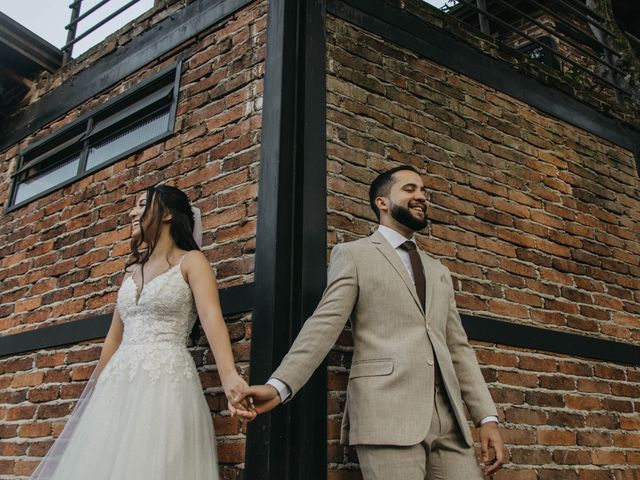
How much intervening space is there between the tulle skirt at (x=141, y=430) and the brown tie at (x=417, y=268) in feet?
3.08

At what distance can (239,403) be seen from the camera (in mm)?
1790

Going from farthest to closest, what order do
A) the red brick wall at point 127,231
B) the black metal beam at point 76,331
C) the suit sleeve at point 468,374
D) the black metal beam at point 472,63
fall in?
the black metal beam at point 472,63, the red brick wall at point 127,231, the black metal beam at point 76,331, the suit sleeve at point 468,374

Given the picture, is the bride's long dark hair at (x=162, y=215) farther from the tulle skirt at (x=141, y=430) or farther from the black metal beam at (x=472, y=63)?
the black metal beam at (x=472, y=63)

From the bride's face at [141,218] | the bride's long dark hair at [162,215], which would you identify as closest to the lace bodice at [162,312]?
the bride's long dark hair at [162,215]

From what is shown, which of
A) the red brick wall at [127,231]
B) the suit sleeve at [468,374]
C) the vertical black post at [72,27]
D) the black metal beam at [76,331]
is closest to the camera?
the suit sleeve at [468,374]

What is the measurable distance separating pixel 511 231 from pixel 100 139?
9.27 feet

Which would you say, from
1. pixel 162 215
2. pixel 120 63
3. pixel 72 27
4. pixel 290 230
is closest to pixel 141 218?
pixel 162 215

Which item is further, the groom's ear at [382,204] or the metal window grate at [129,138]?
the metal window grate at [129,138]

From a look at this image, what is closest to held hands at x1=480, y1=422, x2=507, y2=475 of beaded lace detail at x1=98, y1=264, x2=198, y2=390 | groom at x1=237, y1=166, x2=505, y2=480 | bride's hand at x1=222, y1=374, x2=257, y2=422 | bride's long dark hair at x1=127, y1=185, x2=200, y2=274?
groom at x1=237, y1=166, x2=505, y2=480

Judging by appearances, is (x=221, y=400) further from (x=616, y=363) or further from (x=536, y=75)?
(x=536, y=75)

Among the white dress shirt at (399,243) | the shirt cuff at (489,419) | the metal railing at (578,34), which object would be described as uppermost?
the metal railing at (578,34)

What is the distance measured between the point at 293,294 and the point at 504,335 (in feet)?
4.20

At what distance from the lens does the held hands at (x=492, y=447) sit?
6.68ft

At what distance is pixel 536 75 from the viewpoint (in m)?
Result: 4.11
